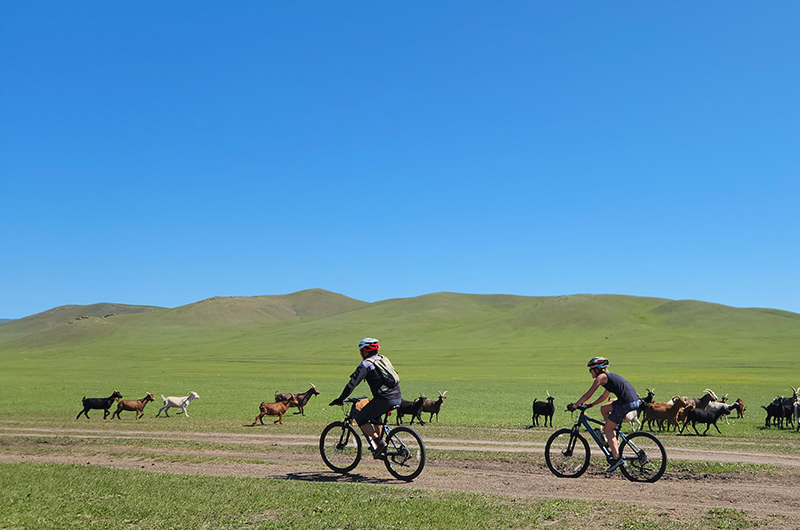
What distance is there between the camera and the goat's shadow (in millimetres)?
12219

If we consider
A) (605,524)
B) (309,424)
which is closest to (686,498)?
(605,524)

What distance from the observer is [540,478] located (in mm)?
12906

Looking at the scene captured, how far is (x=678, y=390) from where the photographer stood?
53.4 metres

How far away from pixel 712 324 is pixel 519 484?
203179mm

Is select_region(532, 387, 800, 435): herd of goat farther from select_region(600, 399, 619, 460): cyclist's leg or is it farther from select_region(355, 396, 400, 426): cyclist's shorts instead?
select_region(355, 396, 400, 426): cyclist's shorts

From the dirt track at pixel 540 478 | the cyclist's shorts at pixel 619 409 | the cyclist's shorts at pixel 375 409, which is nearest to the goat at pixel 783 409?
the dirt track at pixel 540 478

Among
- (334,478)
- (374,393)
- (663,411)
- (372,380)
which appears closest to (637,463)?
(374,393)

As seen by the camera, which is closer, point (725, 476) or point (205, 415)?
point (725, 476)

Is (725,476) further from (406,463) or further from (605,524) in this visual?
(406,463)

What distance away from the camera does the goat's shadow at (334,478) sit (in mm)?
12219

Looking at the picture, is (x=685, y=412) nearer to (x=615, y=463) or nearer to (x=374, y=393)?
(x=615, y=463)

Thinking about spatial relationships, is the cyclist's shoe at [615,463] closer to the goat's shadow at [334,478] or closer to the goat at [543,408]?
the goat's shadow at [334,478]

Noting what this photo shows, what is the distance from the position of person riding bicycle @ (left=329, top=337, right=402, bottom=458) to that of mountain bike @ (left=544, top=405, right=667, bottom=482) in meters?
3.56

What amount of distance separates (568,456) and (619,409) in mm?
1839
